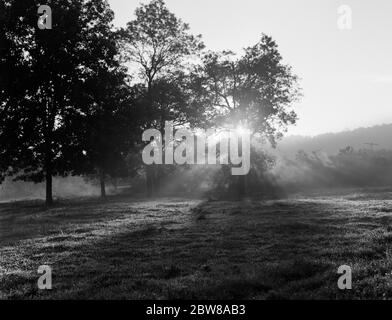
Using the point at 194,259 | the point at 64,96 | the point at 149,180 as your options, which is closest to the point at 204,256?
the point at 194,259

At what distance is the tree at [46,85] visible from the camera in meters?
43.8

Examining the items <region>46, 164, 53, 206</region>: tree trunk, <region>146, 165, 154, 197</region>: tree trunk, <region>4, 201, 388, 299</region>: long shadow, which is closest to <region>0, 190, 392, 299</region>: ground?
<region>4, 201, 388, 299</region>: long shadow

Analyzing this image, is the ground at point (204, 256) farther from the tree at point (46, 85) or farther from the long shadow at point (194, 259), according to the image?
the tree at point (46, 85)

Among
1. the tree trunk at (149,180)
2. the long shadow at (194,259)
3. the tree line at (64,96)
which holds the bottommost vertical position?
the long shadow at (194,259)

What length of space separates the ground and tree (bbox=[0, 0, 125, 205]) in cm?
1717

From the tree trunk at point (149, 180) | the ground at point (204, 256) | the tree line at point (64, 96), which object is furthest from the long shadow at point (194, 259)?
the tree trunk at point (149, 180)

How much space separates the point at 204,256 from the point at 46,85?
33.6 meters

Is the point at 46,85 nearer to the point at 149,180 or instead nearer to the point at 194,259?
the point at 149,180

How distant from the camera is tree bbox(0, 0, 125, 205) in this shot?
1724 inches

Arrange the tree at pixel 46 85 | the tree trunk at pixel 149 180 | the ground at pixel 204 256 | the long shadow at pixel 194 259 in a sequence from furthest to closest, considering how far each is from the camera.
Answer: the tree trunk at pixel 149 180 < the tree at pixel 46 85 < the long shadow at pixel 194 259 < the ground at pixel 204 256

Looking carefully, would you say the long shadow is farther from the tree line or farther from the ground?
the tree line

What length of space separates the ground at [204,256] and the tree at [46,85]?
56.3 feet

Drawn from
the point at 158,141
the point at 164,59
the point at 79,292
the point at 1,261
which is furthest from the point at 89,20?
the point at 79,292

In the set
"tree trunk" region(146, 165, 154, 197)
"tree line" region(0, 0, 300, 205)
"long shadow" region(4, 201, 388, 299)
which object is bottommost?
"long shadow" region(4, 201, 388, 299)
